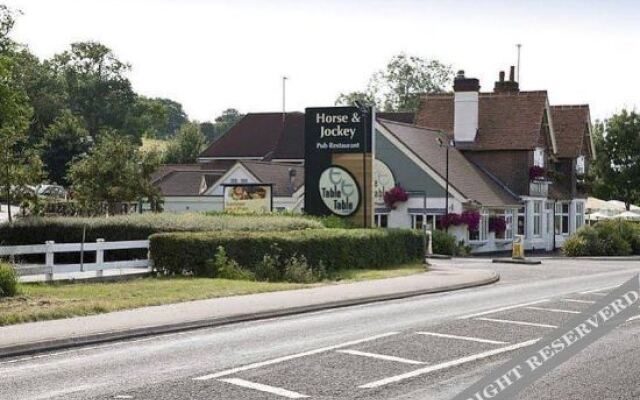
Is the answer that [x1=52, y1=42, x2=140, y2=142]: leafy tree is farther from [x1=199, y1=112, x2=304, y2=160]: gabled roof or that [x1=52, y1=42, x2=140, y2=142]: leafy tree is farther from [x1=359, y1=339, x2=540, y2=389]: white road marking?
[x1=359, y1=339, x2=540, y2=389]: white road marking

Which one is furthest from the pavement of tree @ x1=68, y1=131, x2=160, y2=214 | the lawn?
tree @ x1=68, y1=131, x2=160, y2=214

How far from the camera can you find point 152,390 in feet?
36.0

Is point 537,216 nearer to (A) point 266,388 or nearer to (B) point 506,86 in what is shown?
(B) point 506,86

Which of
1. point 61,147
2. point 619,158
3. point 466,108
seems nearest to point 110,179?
point 466,108

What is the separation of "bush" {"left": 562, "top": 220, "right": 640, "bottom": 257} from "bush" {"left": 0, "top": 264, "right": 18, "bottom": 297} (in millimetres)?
34085

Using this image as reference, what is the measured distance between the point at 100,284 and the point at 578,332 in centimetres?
1112

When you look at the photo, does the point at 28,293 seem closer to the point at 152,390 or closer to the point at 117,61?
the point at 152,390

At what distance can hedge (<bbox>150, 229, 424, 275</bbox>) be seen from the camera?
25969 mm

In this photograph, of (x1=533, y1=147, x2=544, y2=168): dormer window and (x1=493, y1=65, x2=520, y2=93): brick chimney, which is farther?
(x1=493, y1=65, x2=520, y2=93): brick chimney

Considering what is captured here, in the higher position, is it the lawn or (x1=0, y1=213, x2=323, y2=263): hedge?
(x1=0, y1=213, x2=323, y2=263): hedge

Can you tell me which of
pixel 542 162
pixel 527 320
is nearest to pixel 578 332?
pixel 527 320

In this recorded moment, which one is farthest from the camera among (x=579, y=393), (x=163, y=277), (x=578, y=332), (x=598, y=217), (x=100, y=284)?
(x=598, y=217)

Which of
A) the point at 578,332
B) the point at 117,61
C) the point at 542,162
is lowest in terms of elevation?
the point at 578,332

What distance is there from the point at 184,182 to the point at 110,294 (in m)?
47.4
